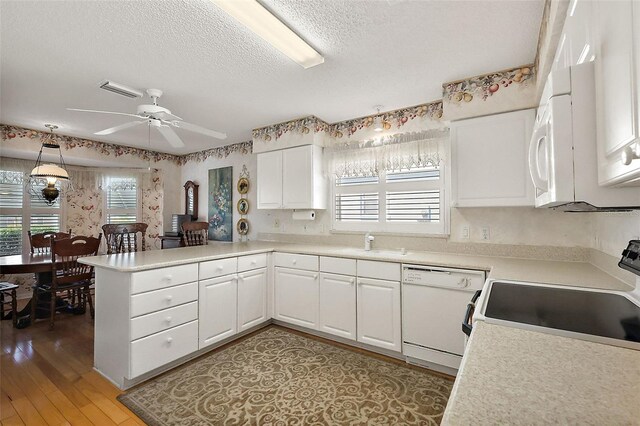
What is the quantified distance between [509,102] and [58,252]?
172 inches

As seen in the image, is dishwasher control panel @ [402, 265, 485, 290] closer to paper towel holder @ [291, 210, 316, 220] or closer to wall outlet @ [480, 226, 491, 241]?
wall outlet @ [480, 226, 491, 241]

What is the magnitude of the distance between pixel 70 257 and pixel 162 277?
2010 mm

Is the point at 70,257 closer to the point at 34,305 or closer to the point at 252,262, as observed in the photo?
the point at 34,305

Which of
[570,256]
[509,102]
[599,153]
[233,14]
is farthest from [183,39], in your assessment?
[570,256]

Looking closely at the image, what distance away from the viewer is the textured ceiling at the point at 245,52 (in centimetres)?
165

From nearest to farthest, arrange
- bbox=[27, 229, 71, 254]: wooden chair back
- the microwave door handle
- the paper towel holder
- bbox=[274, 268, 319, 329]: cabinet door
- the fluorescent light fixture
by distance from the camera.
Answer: the microwave door handle
the fluorescent light fixture
bbox=[274, 268, 319, 329]: cabinet door
the paper towel holder
bbox=[27, 229, 71, 254]: wooden chair back

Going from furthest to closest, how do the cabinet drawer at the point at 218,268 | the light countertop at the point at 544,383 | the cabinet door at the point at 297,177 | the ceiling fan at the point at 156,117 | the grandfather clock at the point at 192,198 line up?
the grandfather clock at the point at 192,198
the cabinet door at the point at 297,177
the cabinet drawer at the point at 218,268
the ceiling fan at the point at 156,117
the light countertop at the point at 544,383

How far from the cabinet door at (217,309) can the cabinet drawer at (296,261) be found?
51 centimetres

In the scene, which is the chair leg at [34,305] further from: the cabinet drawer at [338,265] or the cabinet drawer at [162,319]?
the cabinet drawer at [338,265]

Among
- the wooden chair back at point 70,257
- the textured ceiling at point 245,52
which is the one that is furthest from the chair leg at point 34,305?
the textured ceiling at point 245,52

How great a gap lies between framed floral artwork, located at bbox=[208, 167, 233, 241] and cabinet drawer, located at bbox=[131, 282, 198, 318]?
223 centimetres

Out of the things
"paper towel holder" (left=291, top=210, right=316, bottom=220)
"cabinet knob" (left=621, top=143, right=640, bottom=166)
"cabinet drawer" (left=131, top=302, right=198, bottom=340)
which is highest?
"cabinet knob" (left=621, top=143, right=640, bottom=166)

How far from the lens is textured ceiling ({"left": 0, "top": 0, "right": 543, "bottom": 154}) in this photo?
1649 millimetres

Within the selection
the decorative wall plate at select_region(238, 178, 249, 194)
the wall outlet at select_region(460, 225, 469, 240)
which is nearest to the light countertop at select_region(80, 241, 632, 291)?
the wall outlet at select_region(460, 225, 469, 240)
